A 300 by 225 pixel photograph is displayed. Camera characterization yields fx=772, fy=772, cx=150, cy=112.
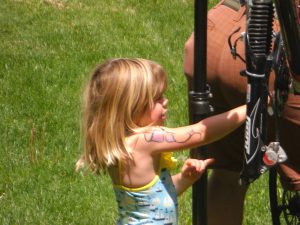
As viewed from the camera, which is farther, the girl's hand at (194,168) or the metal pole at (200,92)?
the girl's hand at (194,168)

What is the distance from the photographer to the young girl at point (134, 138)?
2768 millimetres

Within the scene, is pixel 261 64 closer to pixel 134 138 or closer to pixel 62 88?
pixel 134 138

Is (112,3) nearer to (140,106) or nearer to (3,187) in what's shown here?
(3,187)

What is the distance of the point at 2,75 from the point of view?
6.91 metres

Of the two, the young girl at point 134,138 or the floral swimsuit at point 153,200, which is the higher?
the young girl at point 134,138

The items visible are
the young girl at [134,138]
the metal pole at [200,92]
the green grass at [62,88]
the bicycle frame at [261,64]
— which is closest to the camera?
the bicycle frame at [261,64]

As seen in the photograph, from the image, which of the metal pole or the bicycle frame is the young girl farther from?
the bicycle frame

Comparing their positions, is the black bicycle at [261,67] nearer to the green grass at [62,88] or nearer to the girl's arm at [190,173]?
the girl's arm at [190,173]

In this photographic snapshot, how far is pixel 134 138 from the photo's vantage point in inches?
109

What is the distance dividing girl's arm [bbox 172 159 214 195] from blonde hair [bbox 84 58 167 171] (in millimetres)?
221

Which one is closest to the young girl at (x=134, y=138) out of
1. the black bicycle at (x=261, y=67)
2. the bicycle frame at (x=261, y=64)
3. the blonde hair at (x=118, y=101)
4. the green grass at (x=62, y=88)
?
the blonde hair at (x=118, y=101)

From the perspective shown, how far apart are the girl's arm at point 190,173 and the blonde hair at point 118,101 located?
22 centimetres

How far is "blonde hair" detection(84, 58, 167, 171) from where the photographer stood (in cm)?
278

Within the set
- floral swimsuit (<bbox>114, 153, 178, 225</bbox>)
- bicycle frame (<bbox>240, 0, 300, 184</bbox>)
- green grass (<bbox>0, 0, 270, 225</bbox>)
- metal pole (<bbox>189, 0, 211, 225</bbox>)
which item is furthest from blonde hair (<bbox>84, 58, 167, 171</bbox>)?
green grass (<bbox>0, 0, 270, 225</bbox>)
